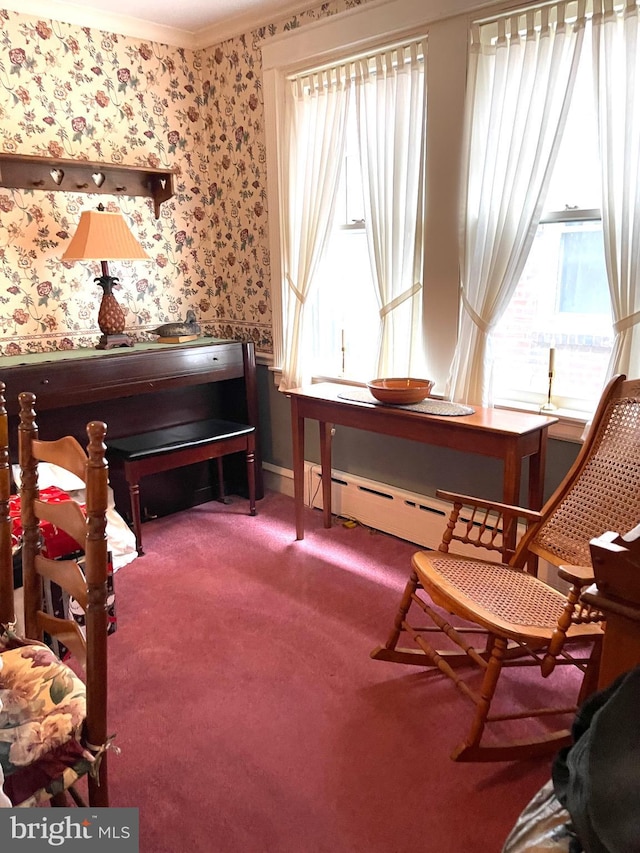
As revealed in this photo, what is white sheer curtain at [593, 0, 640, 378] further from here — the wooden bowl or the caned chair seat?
the caned chair seat

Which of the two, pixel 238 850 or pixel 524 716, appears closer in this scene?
pixel 238 850

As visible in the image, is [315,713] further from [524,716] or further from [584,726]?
[584,726]

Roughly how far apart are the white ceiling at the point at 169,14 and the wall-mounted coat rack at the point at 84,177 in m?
0.68

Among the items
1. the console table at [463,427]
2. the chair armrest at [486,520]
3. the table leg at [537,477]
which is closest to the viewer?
the chair armrest at [486,520]

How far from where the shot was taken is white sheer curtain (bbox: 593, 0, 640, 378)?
214 centimetres

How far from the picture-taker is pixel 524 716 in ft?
5.91

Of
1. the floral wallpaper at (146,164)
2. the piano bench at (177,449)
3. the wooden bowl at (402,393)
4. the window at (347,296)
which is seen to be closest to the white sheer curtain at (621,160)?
the wooden bowl at (402,393)

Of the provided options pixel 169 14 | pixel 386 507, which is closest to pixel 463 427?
pixel 386 507

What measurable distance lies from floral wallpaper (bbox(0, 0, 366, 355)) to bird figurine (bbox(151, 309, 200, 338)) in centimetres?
18

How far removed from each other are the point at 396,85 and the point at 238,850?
9.38 ft

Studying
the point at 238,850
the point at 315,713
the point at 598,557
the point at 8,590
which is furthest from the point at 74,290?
the point at 598,557

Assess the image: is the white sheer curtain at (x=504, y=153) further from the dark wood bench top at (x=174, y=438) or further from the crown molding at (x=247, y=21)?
the dark wood bench top at (x=174, y=438)

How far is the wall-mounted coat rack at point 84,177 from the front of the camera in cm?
301

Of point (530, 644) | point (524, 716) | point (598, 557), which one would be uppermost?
point (598, 557)
